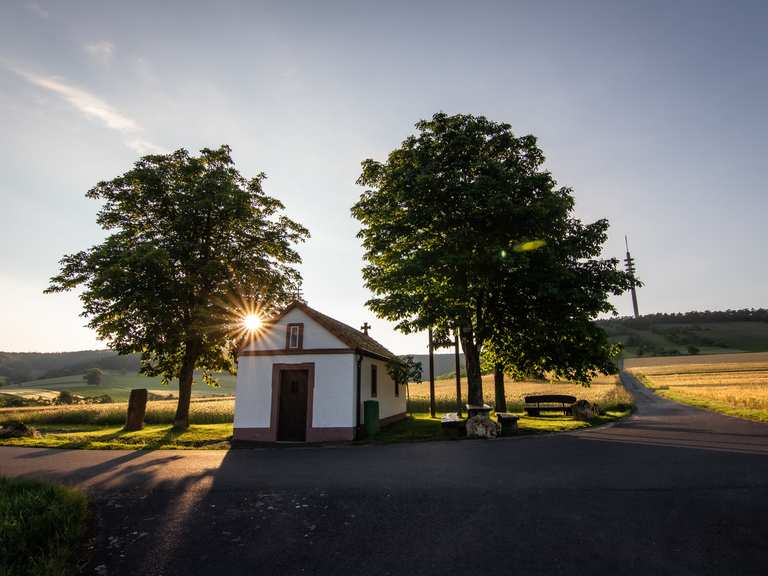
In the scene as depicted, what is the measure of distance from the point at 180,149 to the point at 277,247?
7.90 metres

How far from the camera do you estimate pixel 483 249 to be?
18.5 metres

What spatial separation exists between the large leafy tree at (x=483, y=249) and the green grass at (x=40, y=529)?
13.0 metres

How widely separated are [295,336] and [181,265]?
7.89 metres

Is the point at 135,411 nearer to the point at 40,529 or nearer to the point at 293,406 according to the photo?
the point at 293,406

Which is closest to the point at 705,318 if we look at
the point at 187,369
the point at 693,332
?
the point at 693,332

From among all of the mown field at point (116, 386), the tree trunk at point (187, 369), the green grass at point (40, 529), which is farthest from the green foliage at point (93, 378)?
the green grass at point (40, 529)

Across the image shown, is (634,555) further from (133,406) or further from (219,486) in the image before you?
(133,406)

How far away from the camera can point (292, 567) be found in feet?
17.4

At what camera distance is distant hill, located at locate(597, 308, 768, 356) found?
100 metres

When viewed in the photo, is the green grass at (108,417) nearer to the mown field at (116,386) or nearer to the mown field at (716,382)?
the mown field at (716,382)

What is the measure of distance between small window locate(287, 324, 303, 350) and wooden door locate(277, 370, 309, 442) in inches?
46.2

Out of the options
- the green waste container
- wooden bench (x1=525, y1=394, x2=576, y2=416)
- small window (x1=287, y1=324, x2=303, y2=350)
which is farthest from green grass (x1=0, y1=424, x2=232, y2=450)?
wooden bench (x1=525, y1=394, x2=576, y2=416)

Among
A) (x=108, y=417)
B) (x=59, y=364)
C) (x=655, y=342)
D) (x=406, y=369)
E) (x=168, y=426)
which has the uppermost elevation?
(x=655, y=342)

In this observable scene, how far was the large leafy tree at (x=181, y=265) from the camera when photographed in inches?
818
